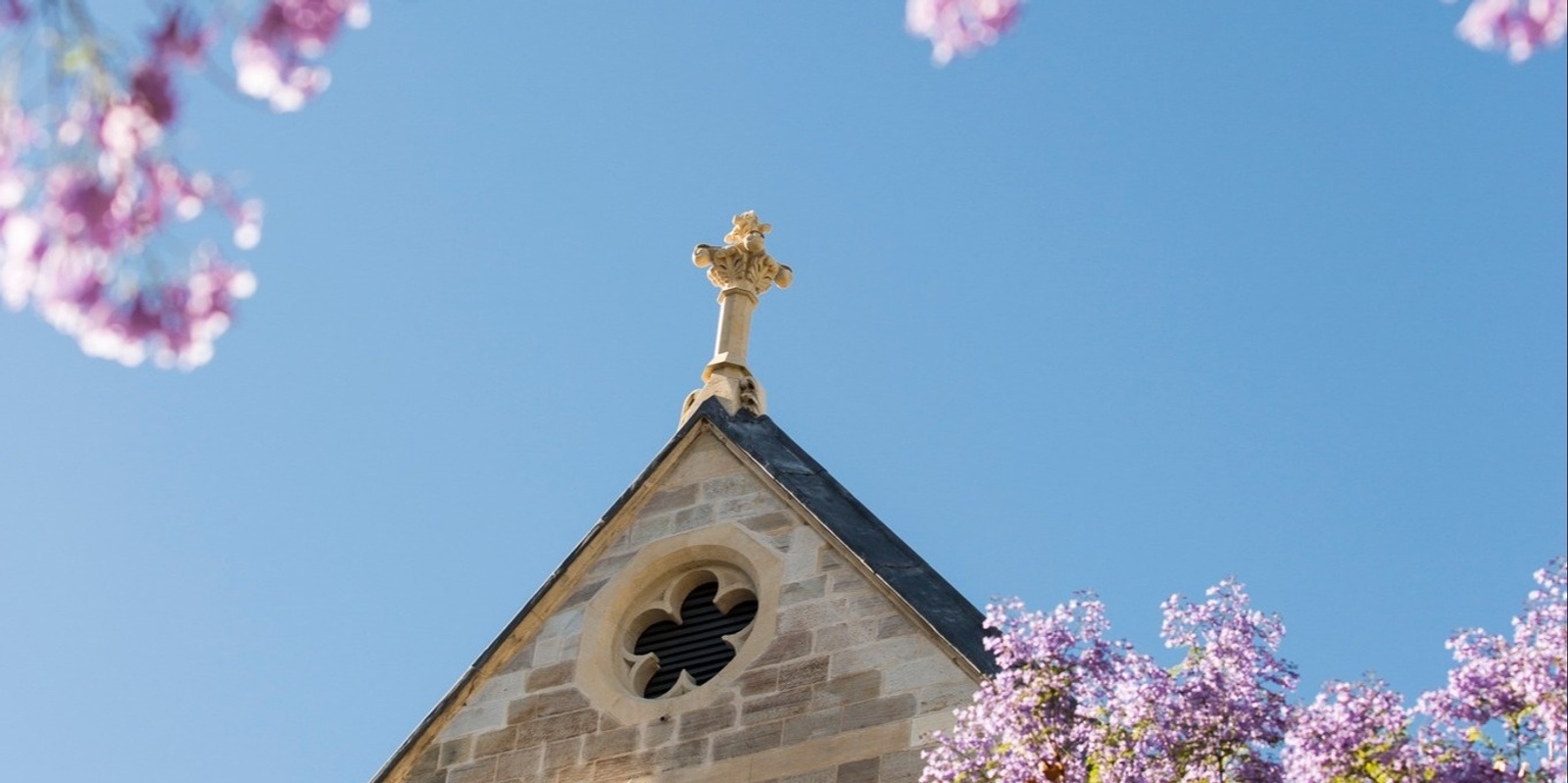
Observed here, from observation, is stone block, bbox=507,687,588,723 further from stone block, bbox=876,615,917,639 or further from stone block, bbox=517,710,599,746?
stone block, bbox=876,615,917,639

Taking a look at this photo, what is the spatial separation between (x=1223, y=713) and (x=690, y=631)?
4623 mm

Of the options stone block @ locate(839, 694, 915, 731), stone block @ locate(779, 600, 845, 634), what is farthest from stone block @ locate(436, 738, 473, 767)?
stone block @ locate(839, 694, 915, 731)

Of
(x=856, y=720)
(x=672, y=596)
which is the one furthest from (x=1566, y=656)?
(x=672, y=596)

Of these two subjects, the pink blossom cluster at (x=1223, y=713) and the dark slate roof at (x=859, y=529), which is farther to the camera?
the dark slate roof at (x=859, y=529)

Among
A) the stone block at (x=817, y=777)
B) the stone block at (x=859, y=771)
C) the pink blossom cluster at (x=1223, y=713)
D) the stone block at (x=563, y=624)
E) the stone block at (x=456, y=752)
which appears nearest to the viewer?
the pink blossom cluster at (x=1223, y=713)

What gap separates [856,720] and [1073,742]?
2.49 metres

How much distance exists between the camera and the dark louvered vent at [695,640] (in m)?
14.2

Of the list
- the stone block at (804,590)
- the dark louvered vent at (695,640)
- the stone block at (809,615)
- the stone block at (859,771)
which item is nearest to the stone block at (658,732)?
the dark louvered vent at (695,640)

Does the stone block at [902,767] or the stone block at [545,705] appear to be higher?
the stone block at [545,705]

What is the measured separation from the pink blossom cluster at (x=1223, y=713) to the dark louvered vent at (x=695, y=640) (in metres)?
3.06

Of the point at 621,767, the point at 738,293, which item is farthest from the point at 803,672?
the point at 738,293

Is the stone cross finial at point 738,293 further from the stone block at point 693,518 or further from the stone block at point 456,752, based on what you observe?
the stone block at point 456,752

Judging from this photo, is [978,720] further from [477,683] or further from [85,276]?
[85,276]

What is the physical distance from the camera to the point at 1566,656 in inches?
358
